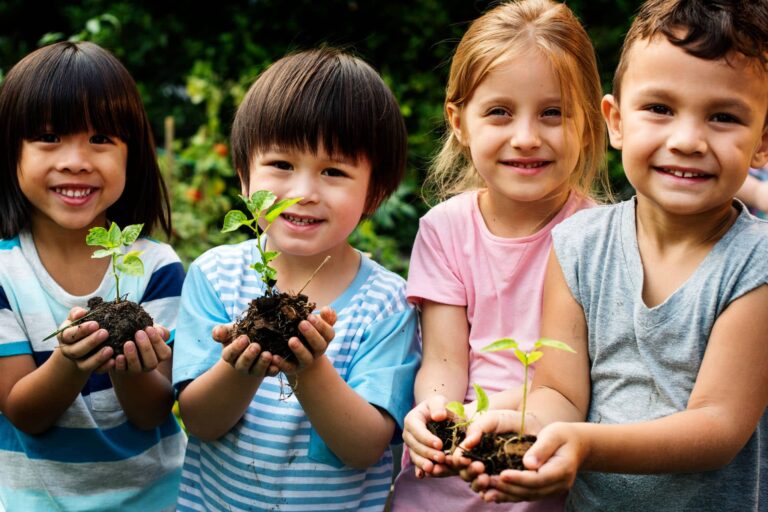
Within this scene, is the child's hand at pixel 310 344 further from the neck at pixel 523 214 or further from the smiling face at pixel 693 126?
the smiling face at pixel 693 126

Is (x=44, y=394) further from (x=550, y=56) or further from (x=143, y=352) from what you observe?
(x=550, y=56)

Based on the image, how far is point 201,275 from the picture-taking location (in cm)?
248

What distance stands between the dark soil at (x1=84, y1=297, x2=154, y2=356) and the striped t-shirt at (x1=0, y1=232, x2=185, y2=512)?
325 mm

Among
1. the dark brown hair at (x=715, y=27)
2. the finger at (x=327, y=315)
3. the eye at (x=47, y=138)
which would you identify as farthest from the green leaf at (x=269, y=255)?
the dark brown hair at (x=715, y=27)

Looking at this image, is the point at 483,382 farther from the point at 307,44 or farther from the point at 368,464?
the point at 307,44

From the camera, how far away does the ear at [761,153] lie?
6.81ft

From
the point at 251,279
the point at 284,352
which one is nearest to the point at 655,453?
the point at 284,352

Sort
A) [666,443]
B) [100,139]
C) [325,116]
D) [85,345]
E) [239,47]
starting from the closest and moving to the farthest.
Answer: [666,443]
[85,345]
[325,116]
[100,139]
[239,47]

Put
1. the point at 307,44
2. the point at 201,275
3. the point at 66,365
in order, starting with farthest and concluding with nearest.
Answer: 1. the point at 307,44
2. the point at 201,275
3. the point at 66,365

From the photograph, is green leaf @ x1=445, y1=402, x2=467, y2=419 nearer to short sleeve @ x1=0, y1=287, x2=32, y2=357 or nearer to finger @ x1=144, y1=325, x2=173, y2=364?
finger @ x1=144, y1=325, x2=173, y2=364

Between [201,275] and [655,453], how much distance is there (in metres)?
1.33

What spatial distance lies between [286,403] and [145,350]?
16.4 inches

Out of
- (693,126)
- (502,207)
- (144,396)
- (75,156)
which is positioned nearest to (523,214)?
(502,207)

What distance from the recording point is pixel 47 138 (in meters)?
2.51
